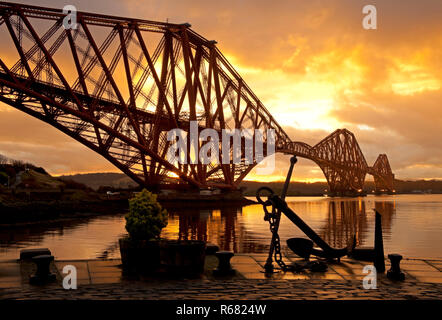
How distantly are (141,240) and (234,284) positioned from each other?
2616 millimetres

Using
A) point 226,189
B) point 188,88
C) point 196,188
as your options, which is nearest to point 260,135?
point 226,189

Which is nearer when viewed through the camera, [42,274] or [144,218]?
[42,274]

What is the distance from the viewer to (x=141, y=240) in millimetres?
10430

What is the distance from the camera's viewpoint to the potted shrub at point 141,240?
1031 cm

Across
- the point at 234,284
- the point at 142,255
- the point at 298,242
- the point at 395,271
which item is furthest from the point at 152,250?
the point at 395,271

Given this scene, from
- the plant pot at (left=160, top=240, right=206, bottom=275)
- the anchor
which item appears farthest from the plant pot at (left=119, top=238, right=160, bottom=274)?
the anchor

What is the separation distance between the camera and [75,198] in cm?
5184

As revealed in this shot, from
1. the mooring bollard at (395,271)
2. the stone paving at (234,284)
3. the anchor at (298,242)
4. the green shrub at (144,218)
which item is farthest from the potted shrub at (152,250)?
the mooring bollard at (395,271)

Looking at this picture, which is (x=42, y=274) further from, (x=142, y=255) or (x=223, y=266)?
(x=223, y=266)

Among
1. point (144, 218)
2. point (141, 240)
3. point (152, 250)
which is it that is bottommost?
point (152, 250)

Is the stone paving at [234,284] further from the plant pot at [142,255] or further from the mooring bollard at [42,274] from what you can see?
the plant pot at [142,255]

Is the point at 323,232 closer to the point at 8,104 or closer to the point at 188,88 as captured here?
the point at 8,104

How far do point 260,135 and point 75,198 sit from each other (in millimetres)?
47790

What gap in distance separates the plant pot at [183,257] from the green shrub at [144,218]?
18.1 inches
